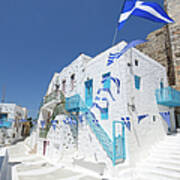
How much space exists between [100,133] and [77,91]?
169 inches

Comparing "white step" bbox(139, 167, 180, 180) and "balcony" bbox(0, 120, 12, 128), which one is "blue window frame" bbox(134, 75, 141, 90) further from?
"balcony" bbox(0, 120, 12, 128)

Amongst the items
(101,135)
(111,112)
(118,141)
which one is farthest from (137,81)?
(101,135)

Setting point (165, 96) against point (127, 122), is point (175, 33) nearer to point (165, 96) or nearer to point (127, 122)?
point (165, 96)

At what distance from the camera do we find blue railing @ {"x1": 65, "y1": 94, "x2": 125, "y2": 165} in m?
7.87

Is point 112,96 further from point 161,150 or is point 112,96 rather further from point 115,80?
point 161,150

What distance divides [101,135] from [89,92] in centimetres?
349

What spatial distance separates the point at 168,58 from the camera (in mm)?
17438

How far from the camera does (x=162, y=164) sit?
7734 mm

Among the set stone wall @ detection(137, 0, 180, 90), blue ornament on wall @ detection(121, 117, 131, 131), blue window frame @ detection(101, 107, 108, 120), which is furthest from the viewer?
stone wall @ detection(137, 0, 180, 90)

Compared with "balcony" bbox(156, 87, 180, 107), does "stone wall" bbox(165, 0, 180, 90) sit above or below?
above

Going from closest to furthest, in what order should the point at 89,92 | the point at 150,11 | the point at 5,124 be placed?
the point at 150,11 < the point at 89,92 < the point at 5,124

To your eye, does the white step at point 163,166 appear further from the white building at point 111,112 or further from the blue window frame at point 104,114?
the blue window frame at point 104,114

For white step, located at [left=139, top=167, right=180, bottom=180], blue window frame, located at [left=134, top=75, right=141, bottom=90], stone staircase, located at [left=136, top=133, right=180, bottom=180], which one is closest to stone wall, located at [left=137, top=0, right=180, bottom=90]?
blue window frame, located at [left=134, top=75, right=141, bottom=90]

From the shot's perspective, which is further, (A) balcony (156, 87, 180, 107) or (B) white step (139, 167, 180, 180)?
(A) balcony (156, 87, 180, 107)
